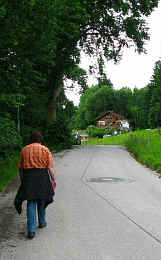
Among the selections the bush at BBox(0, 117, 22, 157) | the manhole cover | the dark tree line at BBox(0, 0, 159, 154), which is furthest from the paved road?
the dark tree line at BBox(0, 0, 159, 154)

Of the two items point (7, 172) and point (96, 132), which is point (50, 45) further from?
point (96, 132)

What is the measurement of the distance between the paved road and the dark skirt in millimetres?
591

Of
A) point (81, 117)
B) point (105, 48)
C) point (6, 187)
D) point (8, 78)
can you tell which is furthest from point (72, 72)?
point (81, 117)

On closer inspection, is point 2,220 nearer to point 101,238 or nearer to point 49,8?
point 101,238

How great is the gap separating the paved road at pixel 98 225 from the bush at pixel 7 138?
2153mm

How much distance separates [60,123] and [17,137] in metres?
17.5

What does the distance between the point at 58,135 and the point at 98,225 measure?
2330cm

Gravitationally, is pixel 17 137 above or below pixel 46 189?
above

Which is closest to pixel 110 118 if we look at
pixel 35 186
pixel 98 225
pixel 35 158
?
pixel 98 225

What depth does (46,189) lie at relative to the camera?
6422 millimetres

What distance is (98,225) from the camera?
22.0 feet

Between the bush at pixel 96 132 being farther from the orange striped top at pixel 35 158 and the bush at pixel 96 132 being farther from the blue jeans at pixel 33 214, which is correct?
the orange striped top at pixel 35 158

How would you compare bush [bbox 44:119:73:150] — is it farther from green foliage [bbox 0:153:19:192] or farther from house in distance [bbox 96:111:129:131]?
house in distance [bbox 96:111:129:131]

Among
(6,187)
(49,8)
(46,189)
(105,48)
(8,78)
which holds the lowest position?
(6,187)
